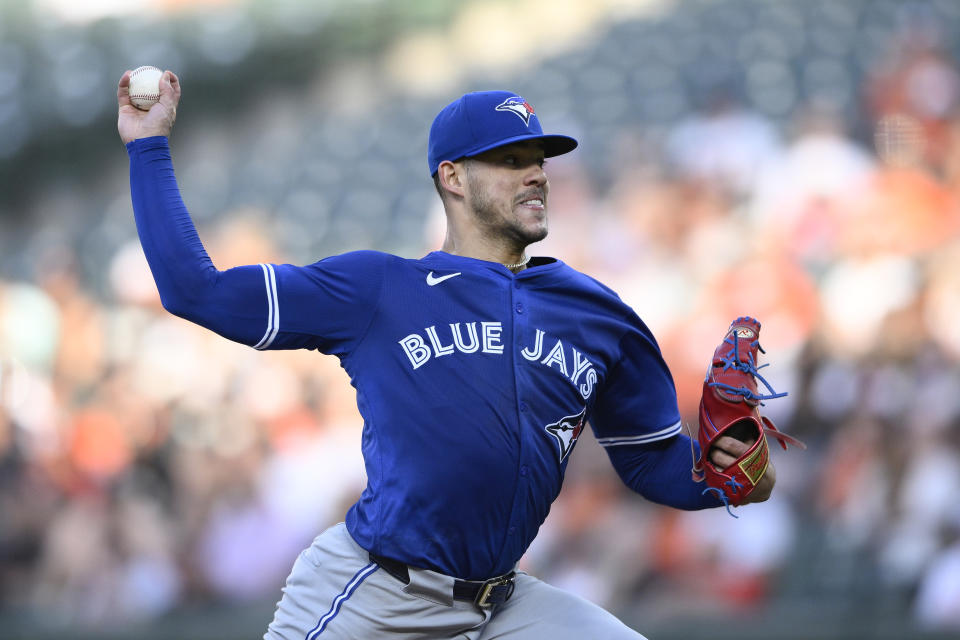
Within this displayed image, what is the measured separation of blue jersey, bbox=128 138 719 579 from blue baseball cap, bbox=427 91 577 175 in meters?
0.27

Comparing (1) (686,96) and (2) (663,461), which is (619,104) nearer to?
(1) (686,96)

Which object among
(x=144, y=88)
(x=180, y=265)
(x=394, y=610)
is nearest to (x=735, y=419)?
(x=394, y=610)

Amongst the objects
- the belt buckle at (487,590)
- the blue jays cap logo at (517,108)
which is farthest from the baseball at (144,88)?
the belt buckle at (487,590)

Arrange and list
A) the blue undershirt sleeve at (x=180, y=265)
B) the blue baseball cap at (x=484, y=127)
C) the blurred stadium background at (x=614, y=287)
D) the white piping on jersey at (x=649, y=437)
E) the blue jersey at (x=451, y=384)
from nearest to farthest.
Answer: the blue undershirt sleeve at (x=180, y=265)
the blue jersey at (x=451, y=384)
the blue baseball cap at (x=484, y=127)
the white piping on jersey at (x=649, y=437)
the blurred stadium background at (x=614, y=287)

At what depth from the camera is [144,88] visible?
2428mm

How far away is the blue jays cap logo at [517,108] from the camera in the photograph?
2.72 m

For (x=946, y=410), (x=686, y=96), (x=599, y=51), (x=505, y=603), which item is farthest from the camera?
(x=599, y=51)

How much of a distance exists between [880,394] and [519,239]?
9.65 feet

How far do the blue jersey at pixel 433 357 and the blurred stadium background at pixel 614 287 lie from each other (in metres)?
2.49

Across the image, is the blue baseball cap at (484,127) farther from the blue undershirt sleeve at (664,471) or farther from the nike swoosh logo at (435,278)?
the blue undershirt sleeve at (664,471)

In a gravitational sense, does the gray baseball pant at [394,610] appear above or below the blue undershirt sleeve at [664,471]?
below

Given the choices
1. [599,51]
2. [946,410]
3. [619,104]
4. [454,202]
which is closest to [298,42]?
[599,51]

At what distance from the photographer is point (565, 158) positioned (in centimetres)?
765

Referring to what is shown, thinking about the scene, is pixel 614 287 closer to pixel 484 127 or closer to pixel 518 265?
pixel 518 265
